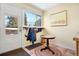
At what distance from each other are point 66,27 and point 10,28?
34.0 inches

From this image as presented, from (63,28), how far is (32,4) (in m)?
0.62

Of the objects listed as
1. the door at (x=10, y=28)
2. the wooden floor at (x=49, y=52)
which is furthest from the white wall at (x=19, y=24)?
the wooden floor at (x=49, y=52)

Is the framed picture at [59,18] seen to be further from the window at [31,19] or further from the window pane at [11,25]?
the window pane at [11,25]

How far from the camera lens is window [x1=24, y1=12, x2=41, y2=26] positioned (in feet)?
5.13

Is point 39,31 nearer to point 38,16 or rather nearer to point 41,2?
point 38,16

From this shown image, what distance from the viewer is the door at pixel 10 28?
1.48 m

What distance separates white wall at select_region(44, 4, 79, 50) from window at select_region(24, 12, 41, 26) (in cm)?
12

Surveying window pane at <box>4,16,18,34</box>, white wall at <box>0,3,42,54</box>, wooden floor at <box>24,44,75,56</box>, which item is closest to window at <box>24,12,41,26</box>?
white wall at <box>0,3,42,54</box>

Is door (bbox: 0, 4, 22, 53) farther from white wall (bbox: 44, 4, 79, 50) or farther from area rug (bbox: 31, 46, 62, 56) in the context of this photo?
white wall (bbox: 44, 4, 79, 50)

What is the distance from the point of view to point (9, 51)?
1.50 metres

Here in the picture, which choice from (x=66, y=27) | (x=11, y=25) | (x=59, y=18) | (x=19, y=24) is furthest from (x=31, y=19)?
(x=66, y=27)

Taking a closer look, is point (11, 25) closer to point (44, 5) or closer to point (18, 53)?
point (18, 53)

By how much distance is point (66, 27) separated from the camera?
1528 millimetres

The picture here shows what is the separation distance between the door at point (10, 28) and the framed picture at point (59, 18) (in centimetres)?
53
